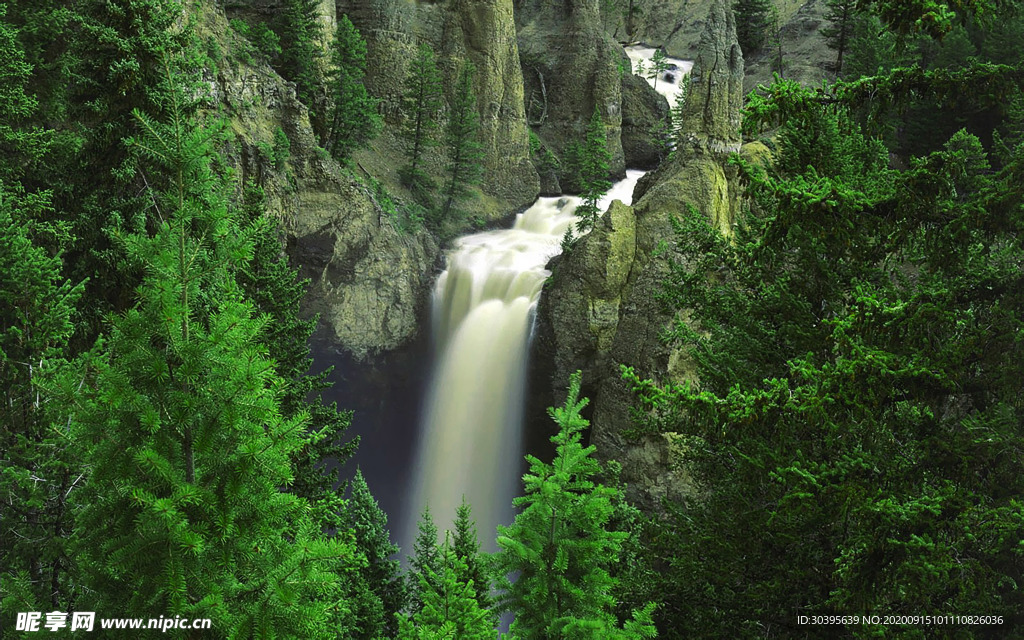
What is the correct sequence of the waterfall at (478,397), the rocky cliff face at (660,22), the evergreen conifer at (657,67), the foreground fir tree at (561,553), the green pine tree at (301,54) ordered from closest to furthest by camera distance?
the foreground fir tree at (561,553), the waterfall at (478,397), the green pine tree at (301,54), the evergreen conifer at (657,67), the rocky cliff face at (660,22)

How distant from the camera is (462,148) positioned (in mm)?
33875

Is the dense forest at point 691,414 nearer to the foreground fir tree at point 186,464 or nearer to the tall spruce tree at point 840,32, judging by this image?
the foreground fir tree at point 186,464

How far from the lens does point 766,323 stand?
8805 mm

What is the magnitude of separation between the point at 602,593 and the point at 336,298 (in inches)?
855

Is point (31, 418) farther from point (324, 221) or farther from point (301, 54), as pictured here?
point (301, 54)

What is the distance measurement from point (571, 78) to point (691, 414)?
132 feet

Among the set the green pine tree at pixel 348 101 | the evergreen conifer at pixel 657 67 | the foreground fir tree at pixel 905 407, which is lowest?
the foreground fir tree at pixel 905 407

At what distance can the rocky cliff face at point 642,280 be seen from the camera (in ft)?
66.1

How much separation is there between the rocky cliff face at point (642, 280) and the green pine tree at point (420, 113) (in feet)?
36.7

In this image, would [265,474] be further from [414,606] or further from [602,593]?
[414,606]

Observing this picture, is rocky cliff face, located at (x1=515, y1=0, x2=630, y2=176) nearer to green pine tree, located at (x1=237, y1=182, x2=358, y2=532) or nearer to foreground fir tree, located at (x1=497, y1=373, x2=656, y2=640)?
green pine tree, located at (x1=237, y1=182, x2=358, y2=532)

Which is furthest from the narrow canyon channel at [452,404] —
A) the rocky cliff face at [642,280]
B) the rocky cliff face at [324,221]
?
the rocky cliff face at [642,280]

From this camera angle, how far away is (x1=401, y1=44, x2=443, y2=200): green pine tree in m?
33.4

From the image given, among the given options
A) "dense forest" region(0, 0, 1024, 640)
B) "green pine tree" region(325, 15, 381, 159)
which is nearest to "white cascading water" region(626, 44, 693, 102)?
"green pine tree" region(325, 15, 381, 159)
